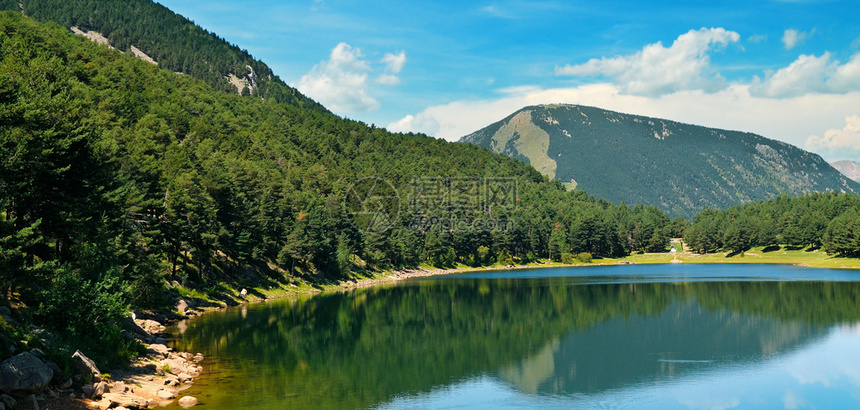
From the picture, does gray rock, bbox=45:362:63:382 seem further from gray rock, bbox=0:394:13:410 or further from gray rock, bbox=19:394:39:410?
gray rock, bbox=0:394:13:410

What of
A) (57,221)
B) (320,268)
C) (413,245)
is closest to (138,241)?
(57,221)

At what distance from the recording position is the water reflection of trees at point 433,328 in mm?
42531

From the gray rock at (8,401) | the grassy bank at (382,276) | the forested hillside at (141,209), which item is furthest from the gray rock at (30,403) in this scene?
the grassy bank at (382,276)

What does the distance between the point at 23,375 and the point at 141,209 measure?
4024cm

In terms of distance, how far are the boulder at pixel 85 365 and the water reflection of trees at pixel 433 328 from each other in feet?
21.7

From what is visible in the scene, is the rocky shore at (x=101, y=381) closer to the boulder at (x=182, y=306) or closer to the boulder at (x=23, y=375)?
the boulder at (x=23, y=375)

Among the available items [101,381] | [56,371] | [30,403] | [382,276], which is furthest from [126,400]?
[382,276]

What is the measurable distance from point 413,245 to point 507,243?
42719 millimetres

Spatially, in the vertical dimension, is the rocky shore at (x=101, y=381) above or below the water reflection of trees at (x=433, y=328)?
above

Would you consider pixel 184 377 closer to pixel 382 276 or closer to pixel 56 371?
pixel 56 371

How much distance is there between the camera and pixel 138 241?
6250 centimetres

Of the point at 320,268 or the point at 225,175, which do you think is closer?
the point at 225,175

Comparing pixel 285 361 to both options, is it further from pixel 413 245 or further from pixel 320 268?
pixel 413 245

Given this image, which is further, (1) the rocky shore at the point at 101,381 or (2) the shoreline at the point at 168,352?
(2) the shoreline at the point at 168,352
